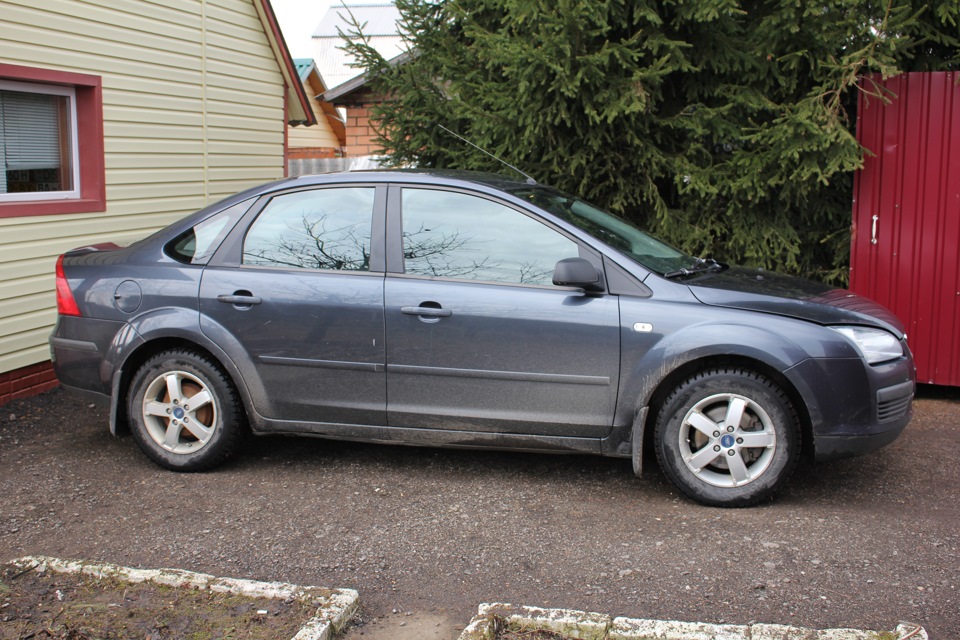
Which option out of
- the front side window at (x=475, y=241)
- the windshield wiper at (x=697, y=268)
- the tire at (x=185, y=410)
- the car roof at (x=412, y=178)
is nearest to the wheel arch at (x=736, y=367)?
the windshield wiper at (x=697, y=268)

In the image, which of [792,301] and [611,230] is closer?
[792,301]

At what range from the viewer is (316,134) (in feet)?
107

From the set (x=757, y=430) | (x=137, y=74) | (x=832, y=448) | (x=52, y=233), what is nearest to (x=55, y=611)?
(x=757, y=430)

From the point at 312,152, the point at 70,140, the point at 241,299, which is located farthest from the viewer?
the point at 312,152

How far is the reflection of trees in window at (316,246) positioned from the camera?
17.6ft

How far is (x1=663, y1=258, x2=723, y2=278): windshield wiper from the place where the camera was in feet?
16.9

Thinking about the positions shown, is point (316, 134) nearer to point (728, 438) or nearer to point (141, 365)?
point (141, 365)

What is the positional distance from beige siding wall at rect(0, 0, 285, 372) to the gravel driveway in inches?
75.4

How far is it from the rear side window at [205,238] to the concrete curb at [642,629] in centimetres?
296

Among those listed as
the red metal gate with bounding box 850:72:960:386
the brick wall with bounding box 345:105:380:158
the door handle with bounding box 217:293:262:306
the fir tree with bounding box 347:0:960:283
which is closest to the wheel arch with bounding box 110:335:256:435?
the door handle with bounding box 217:293:262:306

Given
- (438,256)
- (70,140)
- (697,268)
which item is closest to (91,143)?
(70,140)

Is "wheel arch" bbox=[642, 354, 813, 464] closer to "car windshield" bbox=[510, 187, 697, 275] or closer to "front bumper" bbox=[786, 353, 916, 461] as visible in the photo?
"front bumper" bbox=[786, 353, 916, 461]

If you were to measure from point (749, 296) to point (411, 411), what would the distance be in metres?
1.91

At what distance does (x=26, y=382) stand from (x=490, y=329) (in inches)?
172
